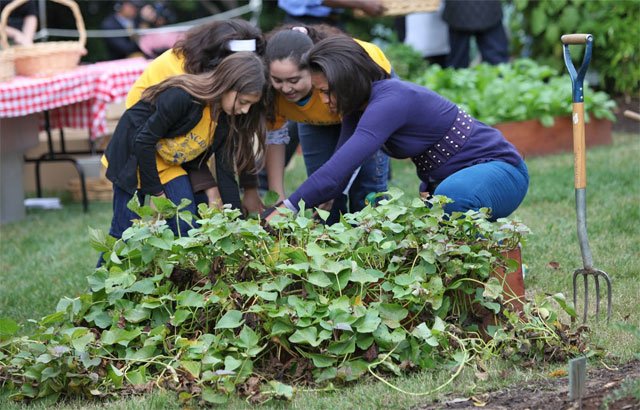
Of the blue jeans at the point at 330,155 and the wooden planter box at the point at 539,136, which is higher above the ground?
the blue jeans at the point at 330,155

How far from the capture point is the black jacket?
4.21 m

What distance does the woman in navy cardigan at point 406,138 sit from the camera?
3.82m

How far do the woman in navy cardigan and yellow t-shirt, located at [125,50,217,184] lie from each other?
0.62 metres

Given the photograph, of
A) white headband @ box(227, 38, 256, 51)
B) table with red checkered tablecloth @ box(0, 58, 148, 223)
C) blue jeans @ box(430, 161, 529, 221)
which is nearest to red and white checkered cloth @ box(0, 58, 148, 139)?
table with red checkered tablecloth @ box(0, 58, 148, 223)

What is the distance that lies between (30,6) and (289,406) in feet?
19.6

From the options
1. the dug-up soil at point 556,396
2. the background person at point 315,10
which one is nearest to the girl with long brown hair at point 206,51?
the dug-up soil at point 556,396

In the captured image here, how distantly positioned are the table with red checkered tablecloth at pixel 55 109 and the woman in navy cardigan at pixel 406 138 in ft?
10.2

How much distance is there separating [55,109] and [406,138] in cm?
405

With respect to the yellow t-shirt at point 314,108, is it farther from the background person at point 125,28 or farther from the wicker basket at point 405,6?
the background person at point 125,28

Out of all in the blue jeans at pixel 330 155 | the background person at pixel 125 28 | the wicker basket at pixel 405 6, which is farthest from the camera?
the background person at pixel 125 28

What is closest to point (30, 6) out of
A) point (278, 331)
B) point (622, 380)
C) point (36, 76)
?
point (36, 76)

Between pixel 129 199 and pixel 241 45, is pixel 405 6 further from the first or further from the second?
pixel 129 199

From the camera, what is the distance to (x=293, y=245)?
3.51m

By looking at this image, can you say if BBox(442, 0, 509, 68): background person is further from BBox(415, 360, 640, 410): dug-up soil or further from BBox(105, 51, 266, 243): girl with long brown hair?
BBox(415, 360, 640, 410): dug-up soil
